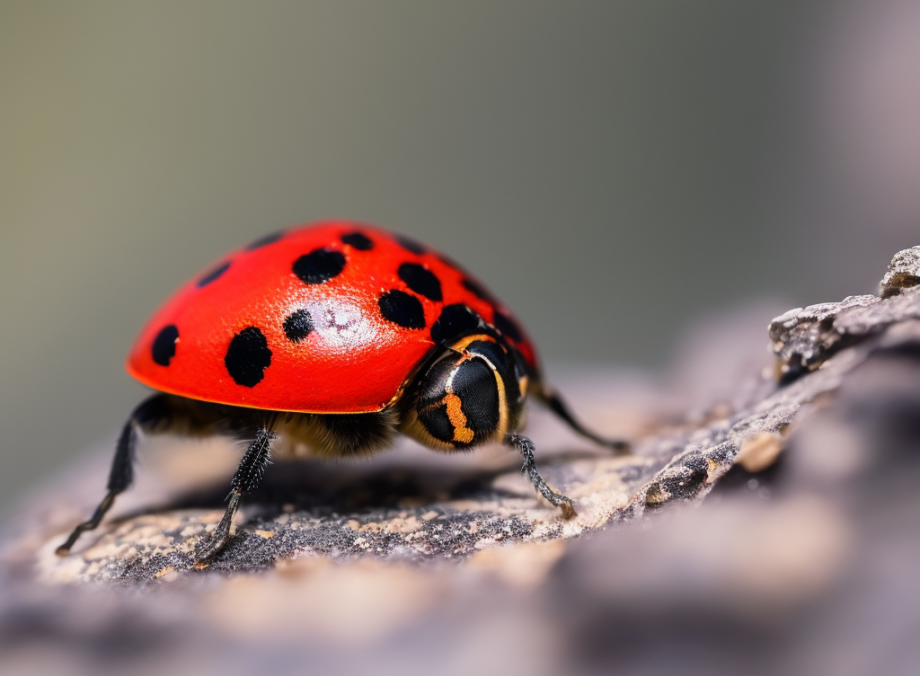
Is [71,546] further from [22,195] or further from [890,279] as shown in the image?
[22,195]

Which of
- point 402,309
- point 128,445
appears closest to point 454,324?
point 402,309

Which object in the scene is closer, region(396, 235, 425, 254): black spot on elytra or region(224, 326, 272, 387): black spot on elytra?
region(224, 326, 272, 387): black spot on elytra

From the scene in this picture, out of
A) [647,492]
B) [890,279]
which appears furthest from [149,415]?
[890,279]

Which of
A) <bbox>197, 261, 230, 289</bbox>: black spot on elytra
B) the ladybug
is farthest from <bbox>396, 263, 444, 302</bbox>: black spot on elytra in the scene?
<bbox>197, 261, 230, 289</bbox>: black spot on elytra

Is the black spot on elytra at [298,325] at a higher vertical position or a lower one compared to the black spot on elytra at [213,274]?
lower

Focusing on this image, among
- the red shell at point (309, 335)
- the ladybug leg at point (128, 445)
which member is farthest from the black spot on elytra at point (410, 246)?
the ladybug leg at point (128, 445)

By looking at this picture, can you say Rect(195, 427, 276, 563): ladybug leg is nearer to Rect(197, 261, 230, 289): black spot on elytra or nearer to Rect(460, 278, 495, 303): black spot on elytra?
Rect(197, 261, 230, 289): black spot on elytra

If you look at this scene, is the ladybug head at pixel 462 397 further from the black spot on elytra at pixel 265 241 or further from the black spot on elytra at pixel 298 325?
the black spot on elytra at pixel 265 241

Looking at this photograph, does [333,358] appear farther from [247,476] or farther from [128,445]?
[128,445]
